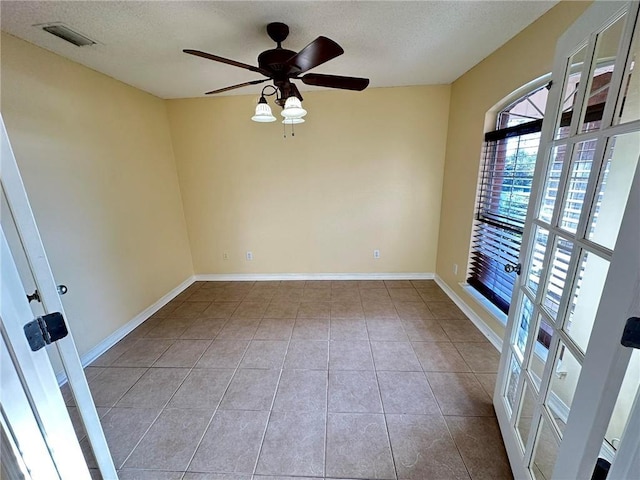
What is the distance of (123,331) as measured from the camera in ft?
8.42

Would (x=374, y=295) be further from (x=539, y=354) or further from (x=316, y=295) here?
(x=539, y=354)

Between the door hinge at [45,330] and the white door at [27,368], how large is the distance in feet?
0.05

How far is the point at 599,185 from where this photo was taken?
851mm

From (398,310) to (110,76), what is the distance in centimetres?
375

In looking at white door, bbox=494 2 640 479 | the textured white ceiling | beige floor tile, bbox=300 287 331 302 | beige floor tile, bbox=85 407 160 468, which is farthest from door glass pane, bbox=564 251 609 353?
beige floor tile, bbox=300 287 331 302

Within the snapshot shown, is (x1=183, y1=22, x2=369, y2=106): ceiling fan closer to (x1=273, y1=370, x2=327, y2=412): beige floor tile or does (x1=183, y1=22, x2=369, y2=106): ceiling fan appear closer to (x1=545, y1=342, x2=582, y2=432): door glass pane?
(x1=545, y1=342, x2=582, y2=432): door glass pane

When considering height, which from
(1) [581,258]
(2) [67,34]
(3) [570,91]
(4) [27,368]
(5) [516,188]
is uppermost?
(2) [67,34]

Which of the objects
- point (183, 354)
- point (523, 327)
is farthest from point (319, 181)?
point (523, 327)

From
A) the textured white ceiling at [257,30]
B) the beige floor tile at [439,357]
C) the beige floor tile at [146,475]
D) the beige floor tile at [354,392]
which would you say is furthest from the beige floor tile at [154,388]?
the textured white ceiling at [257,30]

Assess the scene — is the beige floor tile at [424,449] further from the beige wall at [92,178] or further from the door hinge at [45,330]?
the beige wall at [92,178]

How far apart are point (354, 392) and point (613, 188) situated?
1747 millimetres

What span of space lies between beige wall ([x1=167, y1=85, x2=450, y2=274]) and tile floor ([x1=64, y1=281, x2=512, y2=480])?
0.89m

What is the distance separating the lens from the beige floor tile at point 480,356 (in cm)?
201

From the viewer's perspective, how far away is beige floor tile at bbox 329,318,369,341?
2.46 m
